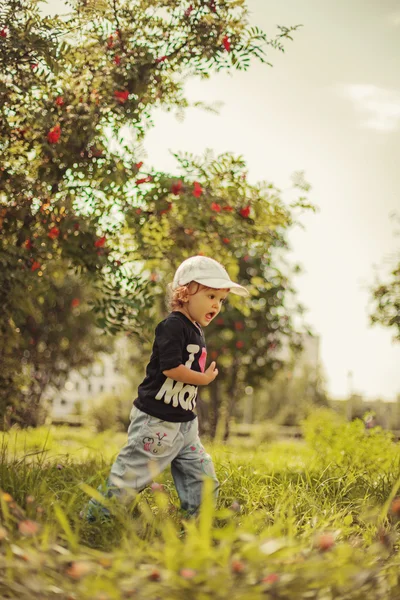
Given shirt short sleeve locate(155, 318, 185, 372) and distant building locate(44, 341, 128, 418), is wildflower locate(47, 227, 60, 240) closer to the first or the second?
shirt short sleeve locate(155, 318, 185, 372)

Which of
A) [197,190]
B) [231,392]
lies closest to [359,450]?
[197,190]

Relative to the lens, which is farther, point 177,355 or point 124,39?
point 124,39

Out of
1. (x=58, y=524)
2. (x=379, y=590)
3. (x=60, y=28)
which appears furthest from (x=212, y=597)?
(x=60, y=28)

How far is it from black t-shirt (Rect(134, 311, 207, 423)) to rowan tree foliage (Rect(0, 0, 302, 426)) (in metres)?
1.42

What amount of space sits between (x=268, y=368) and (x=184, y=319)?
8.61 meters

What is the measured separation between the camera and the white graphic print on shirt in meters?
2.99

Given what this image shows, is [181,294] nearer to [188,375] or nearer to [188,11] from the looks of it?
[188,375]

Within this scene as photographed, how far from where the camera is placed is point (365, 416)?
5062 millimetres

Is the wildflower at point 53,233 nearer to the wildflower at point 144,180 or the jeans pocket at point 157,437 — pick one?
the wildflower at point 144,180

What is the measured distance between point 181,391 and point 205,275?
59cm

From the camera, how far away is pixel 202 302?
313cm

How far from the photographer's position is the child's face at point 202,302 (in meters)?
3.13

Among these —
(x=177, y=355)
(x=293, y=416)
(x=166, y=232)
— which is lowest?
(x=293, y=416)

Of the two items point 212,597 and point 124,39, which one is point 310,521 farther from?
point 124,39
